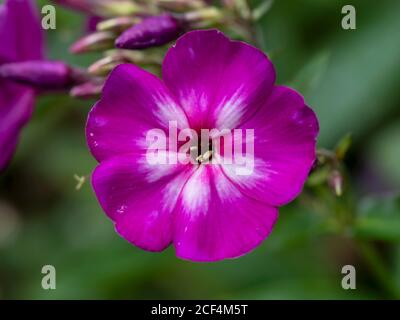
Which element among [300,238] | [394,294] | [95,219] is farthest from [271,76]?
[95,219]

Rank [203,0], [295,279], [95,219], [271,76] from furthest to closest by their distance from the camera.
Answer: [95,219], [295,279], [203,0], [271,76]

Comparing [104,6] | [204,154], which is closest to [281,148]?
[204,154]

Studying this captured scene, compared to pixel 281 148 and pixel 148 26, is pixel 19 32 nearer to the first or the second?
pixel 148 26

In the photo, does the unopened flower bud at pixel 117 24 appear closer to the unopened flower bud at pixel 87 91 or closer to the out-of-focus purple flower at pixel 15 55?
the unopened flower bud at pixel 87 91

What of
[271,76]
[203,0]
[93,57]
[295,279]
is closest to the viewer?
[271,76]

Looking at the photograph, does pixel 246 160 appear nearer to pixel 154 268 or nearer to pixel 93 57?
pixel 154 268

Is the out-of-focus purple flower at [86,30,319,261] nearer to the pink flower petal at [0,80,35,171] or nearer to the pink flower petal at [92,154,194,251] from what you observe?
the pink flower petal at [92,154,194,251]
